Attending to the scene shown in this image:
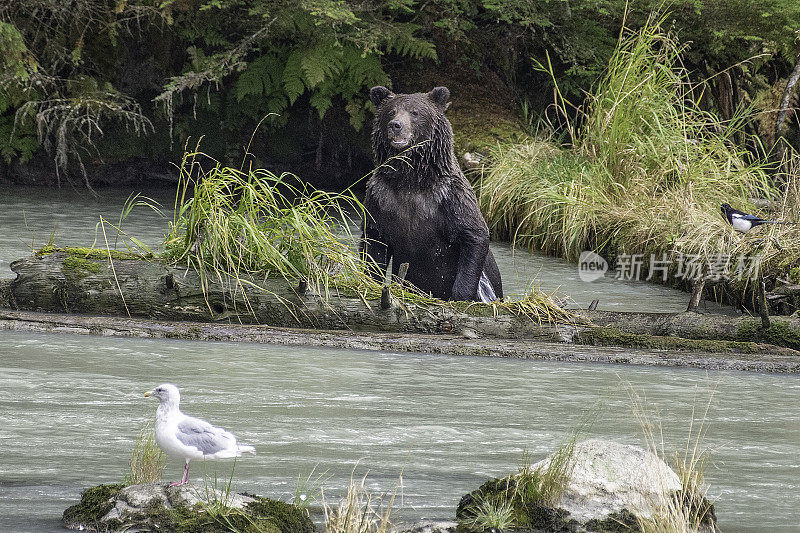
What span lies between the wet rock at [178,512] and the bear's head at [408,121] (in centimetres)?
382

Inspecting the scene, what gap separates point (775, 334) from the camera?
6.22 m

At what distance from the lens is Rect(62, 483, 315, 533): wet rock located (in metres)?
3.20

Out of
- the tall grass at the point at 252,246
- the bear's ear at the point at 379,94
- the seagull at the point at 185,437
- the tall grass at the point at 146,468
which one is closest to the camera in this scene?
the seagull at the point at 185,437

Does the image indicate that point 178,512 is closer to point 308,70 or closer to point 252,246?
point 252,246

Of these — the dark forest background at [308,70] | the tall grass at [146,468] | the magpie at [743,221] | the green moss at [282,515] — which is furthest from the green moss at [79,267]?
the dark forest background at [308,70]

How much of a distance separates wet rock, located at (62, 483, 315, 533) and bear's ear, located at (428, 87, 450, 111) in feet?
13.9

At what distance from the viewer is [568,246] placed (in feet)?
35.1

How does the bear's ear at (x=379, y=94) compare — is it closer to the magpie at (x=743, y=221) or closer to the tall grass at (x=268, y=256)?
the tall grass at (x=268, y=256)

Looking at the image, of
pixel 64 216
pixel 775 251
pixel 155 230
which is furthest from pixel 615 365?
pixel 64 216

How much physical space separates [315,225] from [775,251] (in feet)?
12.7

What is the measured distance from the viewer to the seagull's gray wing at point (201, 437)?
3.38m

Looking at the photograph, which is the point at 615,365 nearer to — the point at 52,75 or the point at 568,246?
the point at 568,246

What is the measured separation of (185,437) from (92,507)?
365 millimetres

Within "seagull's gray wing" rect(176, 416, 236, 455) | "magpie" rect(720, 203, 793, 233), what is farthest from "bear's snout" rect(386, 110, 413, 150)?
"seagull's gray wing" rect(176, 416, 236, 455)
